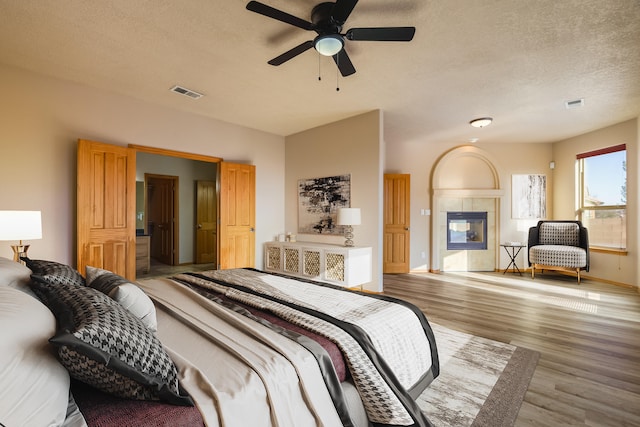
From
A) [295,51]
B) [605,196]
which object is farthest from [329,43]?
[605,196]

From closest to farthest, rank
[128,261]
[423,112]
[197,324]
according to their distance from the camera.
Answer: [197,324], [128,261], [423,112]

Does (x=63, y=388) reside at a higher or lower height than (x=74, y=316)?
lower

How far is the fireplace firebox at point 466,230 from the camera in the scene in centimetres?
659

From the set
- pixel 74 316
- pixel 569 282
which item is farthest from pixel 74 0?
pixel 569 282

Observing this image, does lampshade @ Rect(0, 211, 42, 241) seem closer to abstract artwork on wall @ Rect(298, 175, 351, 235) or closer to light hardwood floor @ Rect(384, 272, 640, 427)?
abstract artwork on wall @ Rect(298, 175, 351, 235)

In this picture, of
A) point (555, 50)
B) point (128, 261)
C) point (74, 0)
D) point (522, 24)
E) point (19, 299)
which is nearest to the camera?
point (19, 299)

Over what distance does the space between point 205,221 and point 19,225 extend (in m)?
4.68

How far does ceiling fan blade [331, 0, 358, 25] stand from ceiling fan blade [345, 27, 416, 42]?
117mm

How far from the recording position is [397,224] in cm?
634

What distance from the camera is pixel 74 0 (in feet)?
7.45

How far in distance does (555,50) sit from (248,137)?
4.46m

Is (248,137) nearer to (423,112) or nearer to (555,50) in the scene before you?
(423,112)

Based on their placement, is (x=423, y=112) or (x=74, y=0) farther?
(x=423, y=112)

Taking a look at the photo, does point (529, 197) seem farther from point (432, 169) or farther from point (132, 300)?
point (132, 300)
